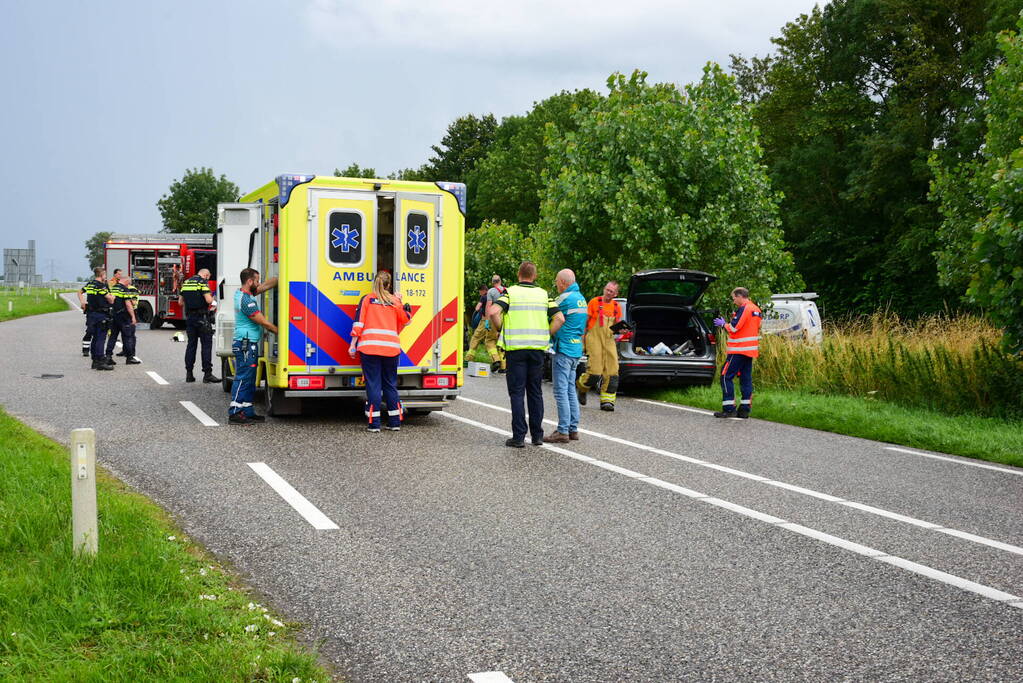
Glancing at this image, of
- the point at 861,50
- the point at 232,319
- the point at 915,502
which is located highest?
the point at 861,50

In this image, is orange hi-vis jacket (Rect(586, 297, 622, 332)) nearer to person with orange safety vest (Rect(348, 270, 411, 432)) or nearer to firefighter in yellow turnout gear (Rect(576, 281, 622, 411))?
firefighter in yellow turnout gear (Rect(576, 281, 622, 411))

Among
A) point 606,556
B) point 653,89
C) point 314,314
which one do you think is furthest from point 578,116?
point 606,556

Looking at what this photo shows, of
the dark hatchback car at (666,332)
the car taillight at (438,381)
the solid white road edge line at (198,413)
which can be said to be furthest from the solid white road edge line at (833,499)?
the dark hatchback car at (666,332)

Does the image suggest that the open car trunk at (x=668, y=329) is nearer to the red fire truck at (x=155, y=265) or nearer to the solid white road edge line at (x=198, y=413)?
the solid white road edge line at (x=198, y=413)

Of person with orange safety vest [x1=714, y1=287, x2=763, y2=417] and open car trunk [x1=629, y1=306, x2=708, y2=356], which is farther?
open car trunk [x1=629, y1=306, x2=708, y2=356]

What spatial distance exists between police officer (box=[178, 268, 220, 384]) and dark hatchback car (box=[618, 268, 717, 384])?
6.81 metres

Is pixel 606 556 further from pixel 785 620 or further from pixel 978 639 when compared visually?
pixel 978 639

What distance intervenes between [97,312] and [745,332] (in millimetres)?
11817

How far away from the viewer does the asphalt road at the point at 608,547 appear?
4.46 metres

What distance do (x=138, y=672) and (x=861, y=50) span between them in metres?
41.0

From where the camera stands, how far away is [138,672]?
12.8ft

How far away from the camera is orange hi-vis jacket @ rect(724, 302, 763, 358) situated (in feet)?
46.6

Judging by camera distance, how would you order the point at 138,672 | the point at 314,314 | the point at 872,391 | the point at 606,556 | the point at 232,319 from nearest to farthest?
the point at 138,672 < the point at 606,556 < the point at 314,314 < the point at 232,319 < the point at 872,391

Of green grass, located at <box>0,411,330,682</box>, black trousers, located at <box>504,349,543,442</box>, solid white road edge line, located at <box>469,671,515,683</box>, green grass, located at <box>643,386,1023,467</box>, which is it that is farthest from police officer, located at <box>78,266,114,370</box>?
solid white road edge line, located at <box>469,671,515,683</box>
